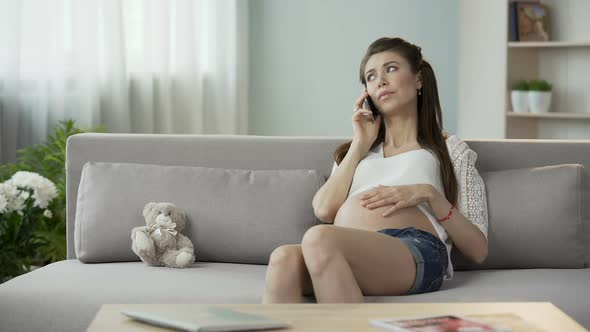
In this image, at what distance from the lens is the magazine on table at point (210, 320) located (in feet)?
4.71

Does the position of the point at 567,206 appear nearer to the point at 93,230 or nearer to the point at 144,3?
the point at 93,230

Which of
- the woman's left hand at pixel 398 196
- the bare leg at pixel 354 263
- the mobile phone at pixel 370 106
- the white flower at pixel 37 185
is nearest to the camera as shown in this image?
the bare leg at pixel 354 263

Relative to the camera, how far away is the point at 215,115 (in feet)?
16.2

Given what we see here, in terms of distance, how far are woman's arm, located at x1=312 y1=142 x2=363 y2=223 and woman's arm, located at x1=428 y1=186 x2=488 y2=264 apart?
0.87ft

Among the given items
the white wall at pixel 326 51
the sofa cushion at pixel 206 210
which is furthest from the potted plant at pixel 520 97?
the sofa cushion at pixel 206 210

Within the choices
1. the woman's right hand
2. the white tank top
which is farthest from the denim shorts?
the woman's right hand

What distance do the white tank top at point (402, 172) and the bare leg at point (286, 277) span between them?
46 cm

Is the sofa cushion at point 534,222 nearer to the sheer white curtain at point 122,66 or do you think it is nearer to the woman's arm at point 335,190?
the woman's arm at point 335,190

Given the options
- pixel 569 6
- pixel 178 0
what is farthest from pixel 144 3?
pixel 569 6

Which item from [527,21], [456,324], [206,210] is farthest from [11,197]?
[527,21]

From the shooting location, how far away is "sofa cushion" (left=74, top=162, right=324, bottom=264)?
2.51m

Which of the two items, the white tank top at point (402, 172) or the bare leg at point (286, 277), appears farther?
the white tank top at point (402, 172)

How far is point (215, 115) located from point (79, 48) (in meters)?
0.93

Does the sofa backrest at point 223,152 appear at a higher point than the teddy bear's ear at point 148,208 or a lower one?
higher
